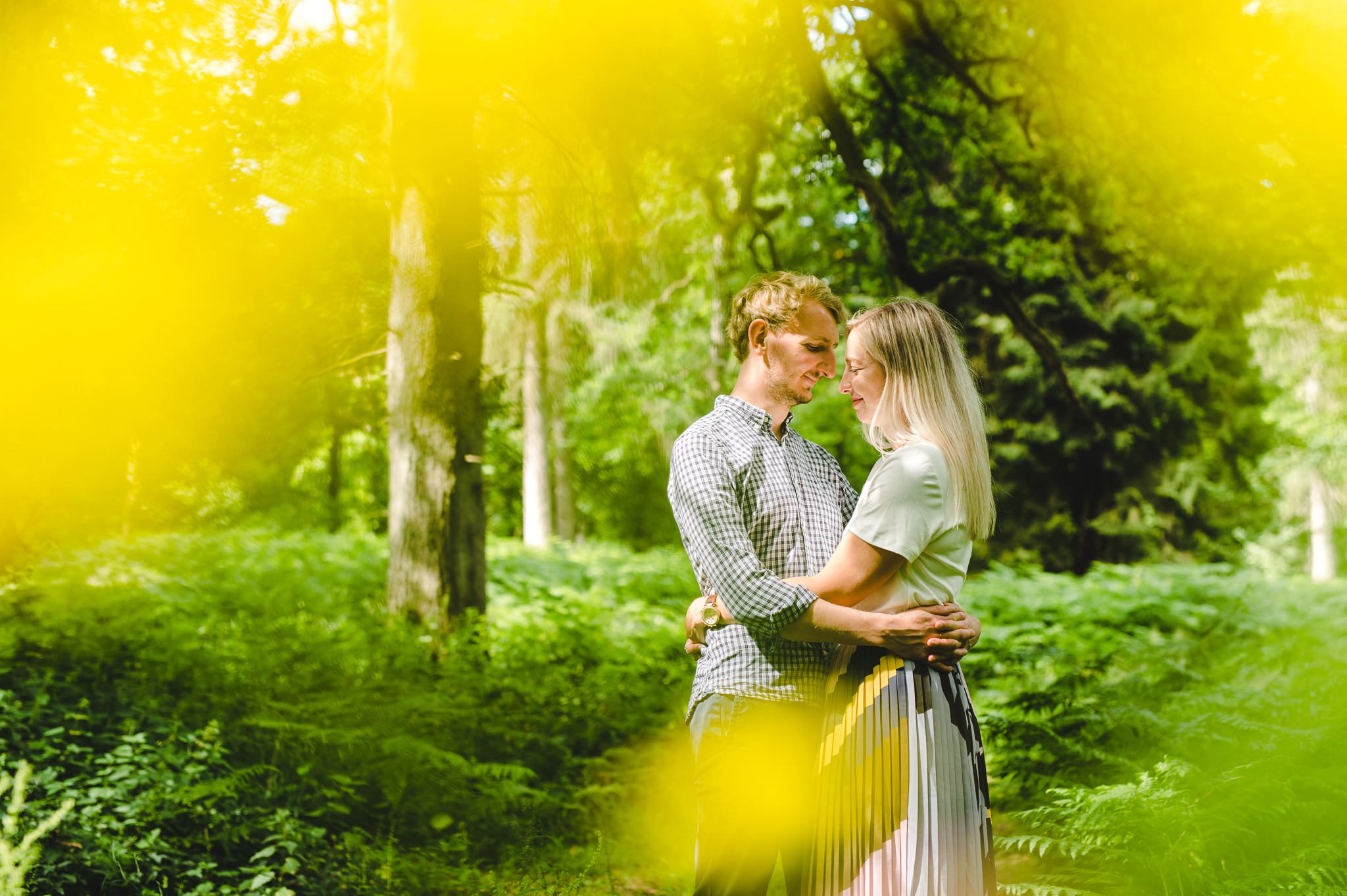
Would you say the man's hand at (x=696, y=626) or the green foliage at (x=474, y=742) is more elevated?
the man's hand at (x=696, y=626)

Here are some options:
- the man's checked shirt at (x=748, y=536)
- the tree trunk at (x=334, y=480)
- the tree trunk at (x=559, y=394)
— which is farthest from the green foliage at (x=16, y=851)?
the tree trunk at (x=334, y=480)

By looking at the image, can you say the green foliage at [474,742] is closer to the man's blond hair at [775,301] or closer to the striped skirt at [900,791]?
the striped skirt at [900,791]

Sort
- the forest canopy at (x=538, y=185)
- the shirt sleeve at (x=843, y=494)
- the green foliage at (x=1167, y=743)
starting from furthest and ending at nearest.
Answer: the forest canopy at (x=538, y=185), the green foliage at (x=1167, y=743), the shirt sleeve at (x=843, y=494)

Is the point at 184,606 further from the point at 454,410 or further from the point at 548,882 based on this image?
the point at 548,882

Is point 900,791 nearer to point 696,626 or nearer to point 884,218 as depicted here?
point 696,626

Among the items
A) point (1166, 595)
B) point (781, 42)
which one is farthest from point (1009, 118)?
point (1166, 595)

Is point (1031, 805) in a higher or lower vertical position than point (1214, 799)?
lower

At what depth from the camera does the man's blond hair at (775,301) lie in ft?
8.26

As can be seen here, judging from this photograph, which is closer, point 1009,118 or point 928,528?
point 928,528

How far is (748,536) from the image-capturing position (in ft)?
7.95

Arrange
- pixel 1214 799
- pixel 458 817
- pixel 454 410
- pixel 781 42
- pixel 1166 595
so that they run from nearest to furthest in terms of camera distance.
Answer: pixel 1214 799 → pixel 458 817 → pixel 454 410 → pixel 781 42 → pixel 1166 595

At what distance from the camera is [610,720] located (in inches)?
226

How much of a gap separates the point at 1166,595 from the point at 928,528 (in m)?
9.90

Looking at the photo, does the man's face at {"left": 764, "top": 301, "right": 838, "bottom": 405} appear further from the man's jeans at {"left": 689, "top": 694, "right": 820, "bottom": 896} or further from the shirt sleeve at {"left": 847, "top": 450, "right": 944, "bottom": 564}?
the man's jeans at {"left": 689, "top": 694, "right": 820, "bottom": 896}
